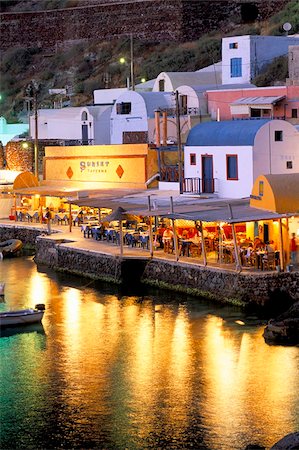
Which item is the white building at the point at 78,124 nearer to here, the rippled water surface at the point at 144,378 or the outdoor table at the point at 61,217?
the outdoor table at the point at 61,217

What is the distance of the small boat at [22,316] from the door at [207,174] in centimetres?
1146

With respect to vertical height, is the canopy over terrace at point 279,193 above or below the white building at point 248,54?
below

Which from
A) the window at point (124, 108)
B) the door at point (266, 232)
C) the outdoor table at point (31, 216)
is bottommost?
the outdoor table at point (31, 216)

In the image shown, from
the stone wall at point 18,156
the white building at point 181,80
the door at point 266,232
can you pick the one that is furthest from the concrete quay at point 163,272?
the white building at point 181,80

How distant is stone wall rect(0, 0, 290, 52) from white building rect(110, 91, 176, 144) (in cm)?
2381

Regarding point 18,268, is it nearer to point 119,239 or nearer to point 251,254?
point 119,239

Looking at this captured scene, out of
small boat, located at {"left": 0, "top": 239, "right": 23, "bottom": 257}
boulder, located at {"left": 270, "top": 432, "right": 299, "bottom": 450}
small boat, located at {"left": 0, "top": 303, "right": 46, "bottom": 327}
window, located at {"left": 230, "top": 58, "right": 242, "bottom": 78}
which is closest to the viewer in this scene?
boulder, located at {"left": 270, "top": 432, "right": 299, "bottom": 450}

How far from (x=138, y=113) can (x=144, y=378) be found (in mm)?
28855

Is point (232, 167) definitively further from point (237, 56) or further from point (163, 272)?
point (237, 56)

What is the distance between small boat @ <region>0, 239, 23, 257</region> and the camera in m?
40.6

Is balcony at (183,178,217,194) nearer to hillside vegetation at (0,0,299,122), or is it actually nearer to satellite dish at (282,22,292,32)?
satellite dish at (282,22,292,32)

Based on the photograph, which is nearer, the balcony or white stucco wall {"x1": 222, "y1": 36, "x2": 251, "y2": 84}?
the balcony

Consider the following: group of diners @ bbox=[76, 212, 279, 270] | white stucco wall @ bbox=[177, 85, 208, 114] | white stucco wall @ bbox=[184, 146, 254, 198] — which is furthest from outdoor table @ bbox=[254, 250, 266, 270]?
white stucco wall @ bbox=[177, 85, 208, 114]

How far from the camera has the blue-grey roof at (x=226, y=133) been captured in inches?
1464
